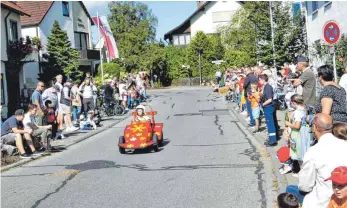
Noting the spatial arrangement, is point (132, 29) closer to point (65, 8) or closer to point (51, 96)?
point (65, 8)

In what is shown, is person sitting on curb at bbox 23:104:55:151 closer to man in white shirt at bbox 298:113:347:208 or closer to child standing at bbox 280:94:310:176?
child standing at bbox 280:94:310:176

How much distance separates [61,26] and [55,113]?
99.6ft

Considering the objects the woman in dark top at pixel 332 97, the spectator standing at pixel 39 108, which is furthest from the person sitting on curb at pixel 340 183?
the spectator standing at pixel 39 108

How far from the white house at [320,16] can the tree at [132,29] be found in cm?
2920

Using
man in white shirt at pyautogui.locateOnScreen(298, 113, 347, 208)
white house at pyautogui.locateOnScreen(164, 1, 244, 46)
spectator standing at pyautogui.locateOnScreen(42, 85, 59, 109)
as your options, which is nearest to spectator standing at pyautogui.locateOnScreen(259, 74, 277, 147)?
man in white shirt at pyautogui.locateOnScreen(298, 113, 347, 208)

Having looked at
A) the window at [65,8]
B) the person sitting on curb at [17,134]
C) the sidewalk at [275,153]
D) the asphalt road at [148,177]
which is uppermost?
the window at [65,8]

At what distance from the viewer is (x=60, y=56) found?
37.8 meters

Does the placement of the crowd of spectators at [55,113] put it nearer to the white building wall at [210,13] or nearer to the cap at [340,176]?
the cap at [340,176]

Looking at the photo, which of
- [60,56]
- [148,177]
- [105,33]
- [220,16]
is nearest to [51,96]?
[148,177]

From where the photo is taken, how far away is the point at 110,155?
513 inches

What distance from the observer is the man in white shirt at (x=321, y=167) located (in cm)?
501

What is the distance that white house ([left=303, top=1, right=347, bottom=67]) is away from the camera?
75.3 feet

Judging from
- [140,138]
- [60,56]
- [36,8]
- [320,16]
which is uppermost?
[36,8]

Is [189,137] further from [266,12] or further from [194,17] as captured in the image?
[194,17]
